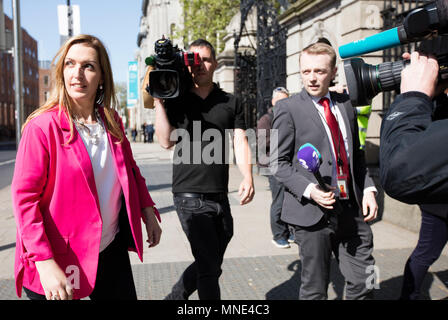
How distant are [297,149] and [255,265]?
2.05 meters

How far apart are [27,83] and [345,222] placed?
81.4 m

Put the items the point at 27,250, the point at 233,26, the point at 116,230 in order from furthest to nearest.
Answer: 1. the point at 233,26
2. the point at 116,230
3. the point at 27,250

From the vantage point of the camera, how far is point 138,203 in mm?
2389

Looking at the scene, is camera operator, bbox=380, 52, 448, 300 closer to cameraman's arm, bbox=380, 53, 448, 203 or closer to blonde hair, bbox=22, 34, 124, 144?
cameraman's arm, bbox=380, 53, 448, 203

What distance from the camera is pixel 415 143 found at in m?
1.21

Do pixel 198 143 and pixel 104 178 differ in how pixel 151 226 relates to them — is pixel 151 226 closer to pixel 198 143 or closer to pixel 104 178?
pixel 104 178

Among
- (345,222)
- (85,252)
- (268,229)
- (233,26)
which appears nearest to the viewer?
(85,252)

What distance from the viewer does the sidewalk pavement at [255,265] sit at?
3.83 meters

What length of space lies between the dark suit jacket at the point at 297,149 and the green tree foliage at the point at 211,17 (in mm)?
→ 18765

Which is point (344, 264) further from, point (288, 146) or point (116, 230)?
point (116, 230)

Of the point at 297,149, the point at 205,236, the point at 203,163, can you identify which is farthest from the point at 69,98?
the point at 297,149

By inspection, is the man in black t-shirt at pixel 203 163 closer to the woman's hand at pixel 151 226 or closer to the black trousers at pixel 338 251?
the woman's hand at pixel 151 226

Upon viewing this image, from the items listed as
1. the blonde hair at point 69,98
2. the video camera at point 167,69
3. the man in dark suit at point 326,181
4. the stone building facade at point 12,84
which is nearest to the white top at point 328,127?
the man in dark suit at point 326,181

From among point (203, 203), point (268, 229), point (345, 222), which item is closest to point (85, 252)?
point (203, 203)
